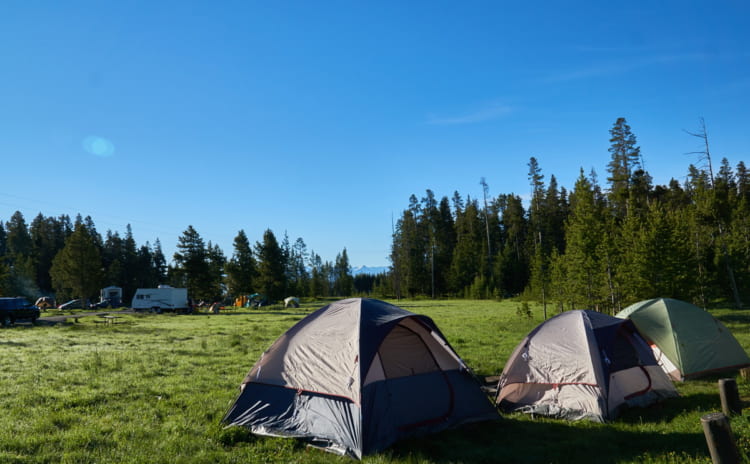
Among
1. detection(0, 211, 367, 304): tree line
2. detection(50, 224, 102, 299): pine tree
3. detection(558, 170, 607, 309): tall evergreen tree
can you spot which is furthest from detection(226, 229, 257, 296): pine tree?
detection(558, 170, 607, 309): tall evergreen tree

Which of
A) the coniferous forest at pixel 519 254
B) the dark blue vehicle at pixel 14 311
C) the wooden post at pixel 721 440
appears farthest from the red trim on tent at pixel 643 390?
the dark blue vehicle at pixel 14 311

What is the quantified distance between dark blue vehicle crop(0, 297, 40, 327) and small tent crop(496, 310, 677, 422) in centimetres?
3591

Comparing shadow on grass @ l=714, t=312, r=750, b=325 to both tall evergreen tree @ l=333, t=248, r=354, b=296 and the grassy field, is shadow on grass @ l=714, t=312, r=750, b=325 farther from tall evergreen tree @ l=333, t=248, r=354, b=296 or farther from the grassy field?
tall evergreen tree @ l=333, t=248, r=354, b=296

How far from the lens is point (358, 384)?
22.2 ft

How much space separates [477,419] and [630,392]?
10.9 ft

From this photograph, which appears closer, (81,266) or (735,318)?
(735,318)

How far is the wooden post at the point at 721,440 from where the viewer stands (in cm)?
469

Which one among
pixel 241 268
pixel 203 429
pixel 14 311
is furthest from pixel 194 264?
pixel 203 429

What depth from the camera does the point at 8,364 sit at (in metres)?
14.1

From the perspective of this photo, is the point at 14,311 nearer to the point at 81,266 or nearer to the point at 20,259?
the point at 81,266

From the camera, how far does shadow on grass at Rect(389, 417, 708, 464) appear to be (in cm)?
641

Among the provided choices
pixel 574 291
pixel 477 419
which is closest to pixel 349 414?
pixel 477 419

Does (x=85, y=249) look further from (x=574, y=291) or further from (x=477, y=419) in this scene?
(x=477, y=419)

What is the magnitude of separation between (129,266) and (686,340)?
299 ft
